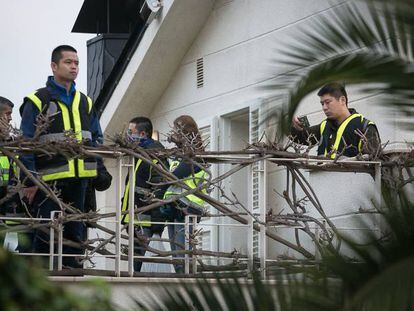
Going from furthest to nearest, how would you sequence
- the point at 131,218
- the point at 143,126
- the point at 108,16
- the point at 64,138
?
the point at 108,16
the point at 143,126
the point at 64,138
the point at 131,218

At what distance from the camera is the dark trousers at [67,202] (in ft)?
41.2

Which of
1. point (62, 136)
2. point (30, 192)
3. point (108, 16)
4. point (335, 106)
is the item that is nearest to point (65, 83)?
point (62, 136)

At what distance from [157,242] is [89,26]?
14082mm

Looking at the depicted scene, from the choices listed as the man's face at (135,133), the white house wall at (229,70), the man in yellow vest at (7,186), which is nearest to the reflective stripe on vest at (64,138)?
the man in yellow vest at (7,186)

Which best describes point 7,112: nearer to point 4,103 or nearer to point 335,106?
point 4,103

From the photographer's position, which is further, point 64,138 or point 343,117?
point 343,117

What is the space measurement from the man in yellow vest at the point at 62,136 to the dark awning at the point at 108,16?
13.6m

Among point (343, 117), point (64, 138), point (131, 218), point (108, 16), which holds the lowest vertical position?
point (131, 218)

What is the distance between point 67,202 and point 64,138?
523 mm

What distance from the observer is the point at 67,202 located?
12781mm

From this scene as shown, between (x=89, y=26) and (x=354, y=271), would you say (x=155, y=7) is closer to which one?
(x=89, y=26)

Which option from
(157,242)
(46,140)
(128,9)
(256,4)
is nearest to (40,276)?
(46,140)

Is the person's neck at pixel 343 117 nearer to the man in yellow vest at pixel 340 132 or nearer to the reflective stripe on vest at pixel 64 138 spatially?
the man in yellow vest at pixel 340 132

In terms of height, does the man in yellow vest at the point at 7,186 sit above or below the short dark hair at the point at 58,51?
below
